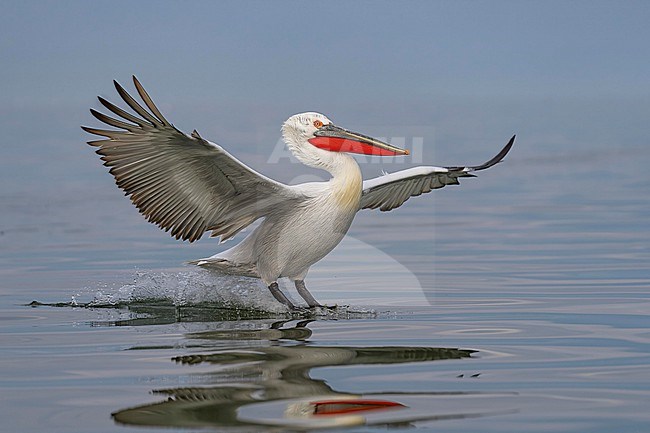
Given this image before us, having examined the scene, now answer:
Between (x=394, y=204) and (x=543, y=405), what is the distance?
4397mm

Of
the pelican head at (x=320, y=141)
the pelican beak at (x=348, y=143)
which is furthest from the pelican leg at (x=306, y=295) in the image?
the pelican beak at (x=348, y=143)

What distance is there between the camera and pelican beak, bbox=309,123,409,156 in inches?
323

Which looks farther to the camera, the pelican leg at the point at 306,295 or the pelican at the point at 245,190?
→ the pelican leg at the point at 306,295

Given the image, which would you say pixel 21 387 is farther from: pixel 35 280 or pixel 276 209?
pixel 35 280

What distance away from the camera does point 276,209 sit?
8062mm

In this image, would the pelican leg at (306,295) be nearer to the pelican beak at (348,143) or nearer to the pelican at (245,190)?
the pelican at (245,190)

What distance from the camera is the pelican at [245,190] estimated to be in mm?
7492

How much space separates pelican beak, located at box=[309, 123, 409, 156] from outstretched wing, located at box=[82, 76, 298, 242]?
499 millimetres

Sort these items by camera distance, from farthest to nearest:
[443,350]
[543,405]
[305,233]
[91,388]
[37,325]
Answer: [305,233], [37,325], [443,350], [91,388], [543,405]

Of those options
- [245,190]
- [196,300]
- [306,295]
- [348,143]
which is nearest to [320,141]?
[348,143]

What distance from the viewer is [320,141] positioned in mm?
8234

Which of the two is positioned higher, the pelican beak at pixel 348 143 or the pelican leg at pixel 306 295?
the pelican beak at pixel 348 143

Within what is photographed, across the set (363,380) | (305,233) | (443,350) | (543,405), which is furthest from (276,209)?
(543,405)

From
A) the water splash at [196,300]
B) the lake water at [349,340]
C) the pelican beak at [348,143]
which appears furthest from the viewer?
the pelican beak at [348,143]
